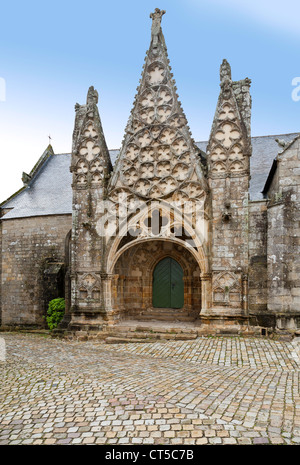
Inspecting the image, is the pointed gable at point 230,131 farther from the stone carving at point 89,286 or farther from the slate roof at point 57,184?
the stone carving at point 89,286

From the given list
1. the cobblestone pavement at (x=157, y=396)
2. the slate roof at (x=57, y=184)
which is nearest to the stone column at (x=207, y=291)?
the cobblestone pavement at (x=157, y=396)

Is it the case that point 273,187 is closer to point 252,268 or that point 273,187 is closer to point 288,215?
point 288,215

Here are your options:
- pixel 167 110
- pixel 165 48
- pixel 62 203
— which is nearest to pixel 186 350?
pixel 167 110

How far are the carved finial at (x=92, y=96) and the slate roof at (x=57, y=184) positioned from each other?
5.48 metres

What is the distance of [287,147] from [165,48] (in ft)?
18.0

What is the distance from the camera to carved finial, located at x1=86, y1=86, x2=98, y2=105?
12.9m

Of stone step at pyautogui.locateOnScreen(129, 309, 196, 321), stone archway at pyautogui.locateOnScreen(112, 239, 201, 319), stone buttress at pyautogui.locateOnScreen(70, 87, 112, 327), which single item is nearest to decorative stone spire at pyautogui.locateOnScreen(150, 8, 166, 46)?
stone buttress at pyautogui.locateOnScreen(70, 87, 112, 327)

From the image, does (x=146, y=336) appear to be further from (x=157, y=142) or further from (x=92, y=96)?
(x=92, y=96)

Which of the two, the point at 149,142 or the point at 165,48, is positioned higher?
the point at 165,48

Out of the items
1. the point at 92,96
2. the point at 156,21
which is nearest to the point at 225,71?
the point at 156,21

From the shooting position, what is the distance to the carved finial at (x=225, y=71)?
450 inches

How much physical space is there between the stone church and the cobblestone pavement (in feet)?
6.15

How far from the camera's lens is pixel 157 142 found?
1188 centimetres
